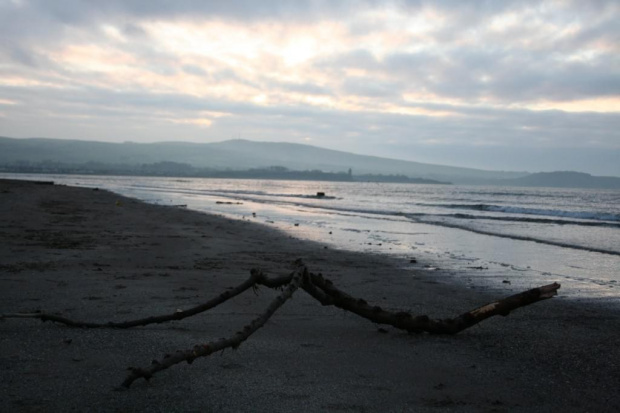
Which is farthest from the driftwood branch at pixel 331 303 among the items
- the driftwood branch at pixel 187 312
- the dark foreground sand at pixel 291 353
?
the dark foreground sand at pixel 291 353

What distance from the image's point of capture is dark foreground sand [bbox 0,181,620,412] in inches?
117

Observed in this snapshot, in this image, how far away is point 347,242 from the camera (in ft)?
43.7

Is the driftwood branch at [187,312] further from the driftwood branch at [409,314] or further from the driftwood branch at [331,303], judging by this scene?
the driftwood branch at [409,314]

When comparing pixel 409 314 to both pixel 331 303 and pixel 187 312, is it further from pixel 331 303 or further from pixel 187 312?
pixel 187 312

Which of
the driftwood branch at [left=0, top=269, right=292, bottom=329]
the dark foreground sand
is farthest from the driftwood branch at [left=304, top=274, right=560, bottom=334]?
Answer: the driftwood branch at [left=0, top=269, right=292, bottom=329]

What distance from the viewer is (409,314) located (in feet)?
14.5

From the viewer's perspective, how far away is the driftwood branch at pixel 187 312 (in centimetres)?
385

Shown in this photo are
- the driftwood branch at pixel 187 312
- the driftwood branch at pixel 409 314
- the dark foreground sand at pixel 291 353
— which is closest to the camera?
the dark foreground sand at pixel 291 353

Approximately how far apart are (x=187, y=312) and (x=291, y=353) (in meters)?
0.89

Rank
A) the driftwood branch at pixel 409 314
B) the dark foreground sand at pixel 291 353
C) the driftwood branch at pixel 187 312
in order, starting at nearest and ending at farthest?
the dark foreground sand at pixel 291 353
the driftwood branch at pixel 187 312
the driftwood branch at pixel 409 314

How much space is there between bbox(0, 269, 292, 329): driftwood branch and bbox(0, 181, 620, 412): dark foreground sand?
7cm

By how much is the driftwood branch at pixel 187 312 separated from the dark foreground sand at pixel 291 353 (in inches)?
2.9

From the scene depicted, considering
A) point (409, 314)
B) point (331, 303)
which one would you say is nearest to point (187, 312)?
point (331, 303)

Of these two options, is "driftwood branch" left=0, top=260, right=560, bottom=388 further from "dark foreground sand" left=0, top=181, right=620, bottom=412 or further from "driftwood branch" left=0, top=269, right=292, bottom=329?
"dark foreground sand" left=0, top=181, right=620, bottom=412
